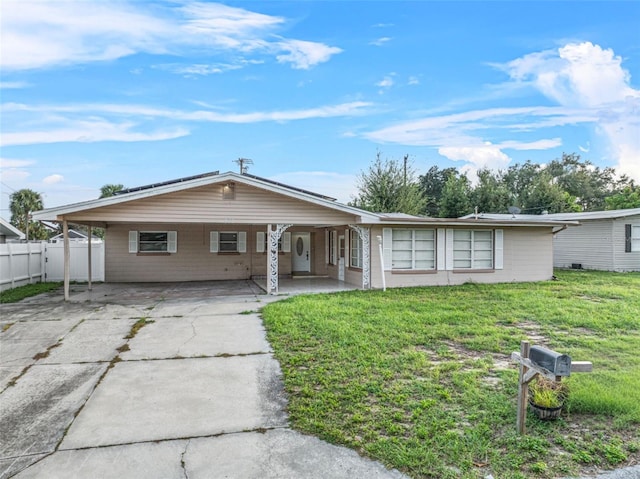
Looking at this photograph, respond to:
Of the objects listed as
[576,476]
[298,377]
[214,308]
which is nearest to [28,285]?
[214,308]

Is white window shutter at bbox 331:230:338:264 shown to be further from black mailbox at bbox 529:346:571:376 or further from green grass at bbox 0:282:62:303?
black mailbox at bbox 529:346:571:376

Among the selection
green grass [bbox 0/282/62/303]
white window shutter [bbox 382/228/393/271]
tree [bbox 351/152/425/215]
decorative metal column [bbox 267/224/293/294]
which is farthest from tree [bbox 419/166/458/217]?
green grass [bbox 0/282/62/303]

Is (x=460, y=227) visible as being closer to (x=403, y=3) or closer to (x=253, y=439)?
(x=403, y=3)

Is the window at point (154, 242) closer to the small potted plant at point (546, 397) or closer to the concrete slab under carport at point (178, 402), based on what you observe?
the concrete slab under carport at point (178, 402)

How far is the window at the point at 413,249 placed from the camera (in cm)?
1227

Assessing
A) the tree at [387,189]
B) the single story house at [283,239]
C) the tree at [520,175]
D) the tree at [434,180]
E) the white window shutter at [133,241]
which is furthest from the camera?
the tree at [434,180]

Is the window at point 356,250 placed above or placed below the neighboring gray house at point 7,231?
below

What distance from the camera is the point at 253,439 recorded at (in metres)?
3.14

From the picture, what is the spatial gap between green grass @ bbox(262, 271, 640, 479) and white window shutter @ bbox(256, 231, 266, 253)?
6.61m

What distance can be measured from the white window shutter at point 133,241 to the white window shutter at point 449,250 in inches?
436

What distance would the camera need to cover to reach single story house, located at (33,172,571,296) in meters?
10.5

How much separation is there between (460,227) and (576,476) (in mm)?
10557

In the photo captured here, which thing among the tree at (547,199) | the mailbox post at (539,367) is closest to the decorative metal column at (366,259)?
the mailbox post at (539,367)

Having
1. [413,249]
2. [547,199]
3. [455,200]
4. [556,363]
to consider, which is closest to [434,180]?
[547,199]
